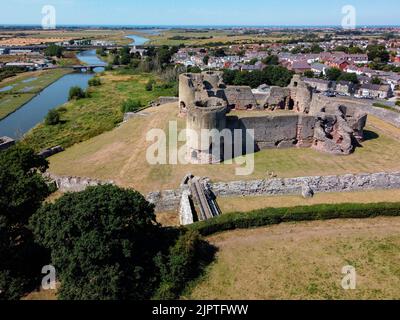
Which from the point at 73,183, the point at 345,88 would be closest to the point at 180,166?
the point at 73,183

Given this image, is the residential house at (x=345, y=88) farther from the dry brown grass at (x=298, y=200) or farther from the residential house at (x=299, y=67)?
the dry brown grass at (x=298, y=200)

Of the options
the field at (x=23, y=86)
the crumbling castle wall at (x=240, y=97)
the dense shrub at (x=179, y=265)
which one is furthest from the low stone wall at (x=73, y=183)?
the field at (x=23, y=86)

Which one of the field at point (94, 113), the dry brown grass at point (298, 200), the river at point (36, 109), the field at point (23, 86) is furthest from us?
the field at point (23, 86)

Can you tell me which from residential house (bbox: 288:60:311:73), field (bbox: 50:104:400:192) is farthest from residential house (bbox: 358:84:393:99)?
field (bbox: 50:104:400:192)

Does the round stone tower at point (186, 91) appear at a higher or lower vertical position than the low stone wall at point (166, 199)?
higher

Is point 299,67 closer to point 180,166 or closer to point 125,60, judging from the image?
point 125,60

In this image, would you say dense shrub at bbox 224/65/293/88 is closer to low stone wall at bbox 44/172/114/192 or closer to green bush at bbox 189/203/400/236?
low stone wall at bbox 44/172/114/192
